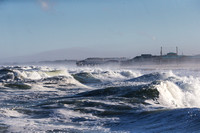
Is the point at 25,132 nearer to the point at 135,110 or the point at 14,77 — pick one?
the point at 135,110

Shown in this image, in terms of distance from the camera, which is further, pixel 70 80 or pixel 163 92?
pixel 70 80

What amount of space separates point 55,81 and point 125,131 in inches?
718

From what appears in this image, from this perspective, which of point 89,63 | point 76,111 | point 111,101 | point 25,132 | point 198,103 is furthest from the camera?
point 89,63

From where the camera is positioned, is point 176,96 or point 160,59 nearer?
point 176,96

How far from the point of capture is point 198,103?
51.1ft

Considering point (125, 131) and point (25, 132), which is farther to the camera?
Result: point (125, 131)

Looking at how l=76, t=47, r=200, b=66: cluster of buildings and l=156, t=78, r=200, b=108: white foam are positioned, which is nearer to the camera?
l=156, t=78, r=200, b=108: white foam

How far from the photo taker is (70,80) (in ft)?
88.8

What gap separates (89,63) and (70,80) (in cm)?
12835

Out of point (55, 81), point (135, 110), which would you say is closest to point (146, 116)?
point (135, 110)

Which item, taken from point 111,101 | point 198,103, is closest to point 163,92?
point 198,103

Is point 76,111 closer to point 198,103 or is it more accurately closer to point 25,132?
point 25,132

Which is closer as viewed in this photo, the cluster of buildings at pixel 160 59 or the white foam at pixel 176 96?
the white foam at pixel 176 96

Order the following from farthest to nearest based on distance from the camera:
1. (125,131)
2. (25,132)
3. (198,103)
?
(198,103) → (125,131) → (25,132)
